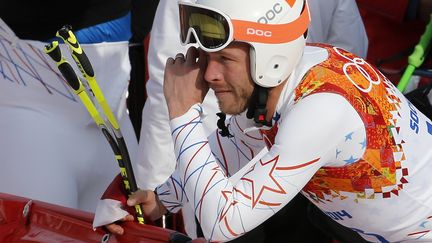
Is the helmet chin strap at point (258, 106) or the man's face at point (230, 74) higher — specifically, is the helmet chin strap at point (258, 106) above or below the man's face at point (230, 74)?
below

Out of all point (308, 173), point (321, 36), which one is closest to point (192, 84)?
point (308, 173)

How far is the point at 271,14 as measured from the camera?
1.95 m

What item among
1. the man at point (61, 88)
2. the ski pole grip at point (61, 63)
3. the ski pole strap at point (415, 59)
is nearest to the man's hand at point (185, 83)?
the ski pole grip at point (61, 63)

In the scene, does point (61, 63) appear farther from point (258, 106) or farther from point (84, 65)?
point (258, 106)

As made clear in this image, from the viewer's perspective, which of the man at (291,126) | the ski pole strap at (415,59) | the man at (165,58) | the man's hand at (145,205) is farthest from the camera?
the ski pole strap at (415,59)

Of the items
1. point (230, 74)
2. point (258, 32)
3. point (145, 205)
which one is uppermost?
point (258, 32)

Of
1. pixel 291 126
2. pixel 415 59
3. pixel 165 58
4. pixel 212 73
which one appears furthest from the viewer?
pixel 415 59

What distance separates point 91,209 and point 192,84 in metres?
1.44

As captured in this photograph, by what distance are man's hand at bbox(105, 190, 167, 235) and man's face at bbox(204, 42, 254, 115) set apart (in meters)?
0.44

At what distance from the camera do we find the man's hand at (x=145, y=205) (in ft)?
7.23

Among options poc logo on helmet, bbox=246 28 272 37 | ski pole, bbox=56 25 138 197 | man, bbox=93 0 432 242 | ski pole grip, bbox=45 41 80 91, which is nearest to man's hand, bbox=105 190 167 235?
ski pole, bbox=56 25 138 197

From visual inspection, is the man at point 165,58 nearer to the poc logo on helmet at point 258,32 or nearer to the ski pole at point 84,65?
the ski pole at point 84,65

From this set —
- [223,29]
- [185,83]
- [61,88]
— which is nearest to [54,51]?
[185,83]

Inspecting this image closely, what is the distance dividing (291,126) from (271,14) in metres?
0.30
